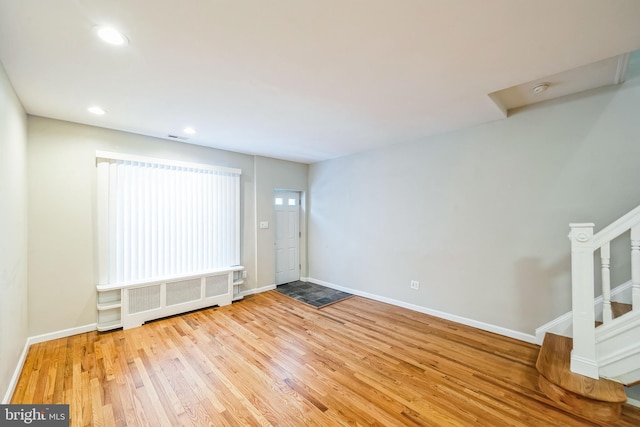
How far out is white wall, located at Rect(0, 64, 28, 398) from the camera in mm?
1921

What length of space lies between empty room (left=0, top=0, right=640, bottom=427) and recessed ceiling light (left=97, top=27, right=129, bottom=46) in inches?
0.5

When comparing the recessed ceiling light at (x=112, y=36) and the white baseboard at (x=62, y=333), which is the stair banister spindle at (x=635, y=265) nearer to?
the recessed ceiling light at (x=112, y=36)

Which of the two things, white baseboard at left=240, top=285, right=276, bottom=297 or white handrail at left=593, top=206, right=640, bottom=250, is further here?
white baseboard at left=240, top=285, right=276, bottom=297

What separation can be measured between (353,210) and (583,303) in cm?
318

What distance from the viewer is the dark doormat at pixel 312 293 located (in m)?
4.29

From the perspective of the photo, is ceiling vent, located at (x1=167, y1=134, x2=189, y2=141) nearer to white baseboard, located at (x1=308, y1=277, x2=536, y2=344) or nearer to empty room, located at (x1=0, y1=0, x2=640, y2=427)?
empty room, located at (x1=0, y1=0, x2=640, y2=427)

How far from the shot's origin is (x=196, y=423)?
1.77m

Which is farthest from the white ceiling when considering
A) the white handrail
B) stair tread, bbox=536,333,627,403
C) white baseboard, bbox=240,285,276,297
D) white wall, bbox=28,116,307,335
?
white baseboard, bbox=240,285,276,297

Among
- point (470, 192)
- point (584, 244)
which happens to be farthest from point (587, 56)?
point (470, 192)

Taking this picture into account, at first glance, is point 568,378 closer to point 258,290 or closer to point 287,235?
point 258,290

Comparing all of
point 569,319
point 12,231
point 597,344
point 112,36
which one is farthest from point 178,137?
point 569,319

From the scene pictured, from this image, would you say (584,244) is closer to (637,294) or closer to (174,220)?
(637,294)

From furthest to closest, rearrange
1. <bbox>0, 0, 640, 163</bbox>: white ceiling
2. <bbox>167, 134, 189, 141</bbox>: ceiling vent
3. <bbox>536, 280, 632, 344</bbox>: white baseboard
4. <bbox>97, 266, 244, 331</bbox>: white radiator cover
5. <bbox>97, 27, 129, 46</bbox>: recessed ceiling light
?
1. <bbox>167, 134, 189, 141</bbox>: ceiling vent
2. <bbox>97, 266, 244, 331</bbox>: white radiator cover
3. <bbox>536, 280, 632, 344</bbox>: white baseboard
4. <bbox>97, 27, 129, 46</bbox>: recessed ceiling light
5. <bbox>0, 0, 640, 163</bbox>: white ceiling

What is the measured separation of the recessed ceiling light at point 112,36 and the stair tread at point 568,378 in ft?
13.1
